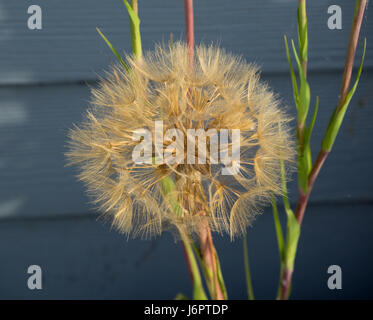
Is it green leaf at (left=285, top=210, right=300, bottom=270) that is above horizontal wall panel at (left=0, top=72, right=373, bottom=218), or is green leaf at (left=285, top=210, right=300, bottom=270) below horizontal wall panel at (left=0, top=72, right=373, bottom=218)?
below

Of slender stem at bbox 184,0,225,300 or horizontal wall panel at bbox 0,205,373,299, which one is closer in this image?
slender stem at bbox 184,0,225,300

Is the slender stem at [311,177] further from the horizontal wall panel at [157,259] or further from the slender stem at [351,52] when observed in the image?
the horizontal wall panel at [157,259]

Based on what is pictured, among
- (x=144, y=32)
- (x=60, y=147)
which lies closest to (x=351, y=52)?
(x=144, y=32)

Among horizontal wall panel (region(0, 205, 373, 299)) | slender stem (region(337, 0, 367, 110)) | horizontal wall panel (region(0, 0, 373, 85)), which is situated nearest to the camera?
slender stem (region(337, 0, 367, 110))

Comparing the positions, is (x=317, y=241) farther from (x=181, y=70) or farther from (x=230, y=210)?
(x=181, y=70)

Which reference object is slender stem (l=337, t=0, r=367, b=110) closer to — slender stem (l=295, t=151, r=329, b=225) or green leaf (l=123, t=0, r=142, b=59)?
slender stem (l=295, t=151, r=329, b=225)

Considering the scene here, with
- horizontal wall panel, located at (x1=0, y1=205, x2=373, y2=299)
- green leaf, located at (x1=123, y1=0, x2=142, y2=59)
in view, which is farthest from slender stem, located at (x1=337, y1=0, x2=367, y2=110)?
horizontal wall panel, located at (x1=0, y1=205, x2=373, y2=299)

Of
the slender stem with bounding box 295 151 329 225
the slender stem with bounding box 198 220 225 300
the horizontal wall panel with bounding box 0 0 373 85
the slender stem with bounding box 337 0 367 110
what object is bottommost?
the slender stem with bounding box 198 220 225 300

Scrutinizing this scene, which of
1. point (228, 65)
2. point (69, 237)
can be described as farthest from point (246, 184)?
point (69, 237)
